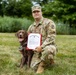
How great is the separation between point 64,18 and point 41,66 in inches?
652

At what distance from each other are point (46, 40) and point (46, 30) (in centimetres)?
24

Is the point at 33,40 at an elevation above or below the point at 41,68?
above

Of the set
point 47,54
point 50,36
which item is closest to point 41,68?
point 47,54

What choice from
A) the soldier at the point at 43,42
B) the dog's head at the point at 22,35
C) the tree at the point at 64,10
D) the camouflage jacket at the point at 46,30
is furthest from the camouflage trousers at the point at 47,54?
the tree at the point at 64,10

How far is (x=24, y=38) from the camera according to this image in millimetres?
5660

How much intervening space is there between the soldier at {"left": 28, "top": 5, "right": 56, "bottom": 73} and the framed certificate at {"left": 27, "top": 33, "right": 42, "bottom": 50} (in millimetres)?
103

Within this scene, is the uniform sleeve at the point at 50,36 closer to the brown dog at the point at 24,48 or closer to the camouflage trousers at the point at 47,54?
the camouflage trousers at the point at 47,54

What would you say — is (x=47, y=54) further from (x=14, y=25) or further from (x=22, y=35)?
(x=14, y=25)

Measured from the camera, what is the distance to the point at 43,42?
5570mm

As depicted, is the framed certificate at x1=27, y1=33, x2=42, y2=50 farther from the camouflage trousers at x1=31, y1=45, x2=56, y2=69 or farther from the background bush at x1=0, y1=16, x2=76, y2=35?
the background bush at x1=0, y1=16, x2=76, y2=35

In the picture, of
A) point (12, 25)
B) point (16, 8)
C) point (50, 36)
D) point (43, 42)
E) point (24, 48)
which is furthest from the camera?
point (16, 8)

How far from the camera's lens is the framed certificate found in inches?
218

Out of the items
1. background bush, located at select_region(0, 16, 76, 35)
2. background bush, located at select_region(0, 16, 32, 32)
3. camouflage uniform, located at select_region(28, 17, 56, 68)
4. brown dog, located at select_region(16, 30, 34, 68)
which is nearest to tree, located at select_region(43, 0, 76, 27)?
background bush, located at select_region(0, 16, 76, 35)

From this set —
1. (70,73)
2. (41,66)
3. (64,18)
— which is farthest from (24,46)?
(64,18)
